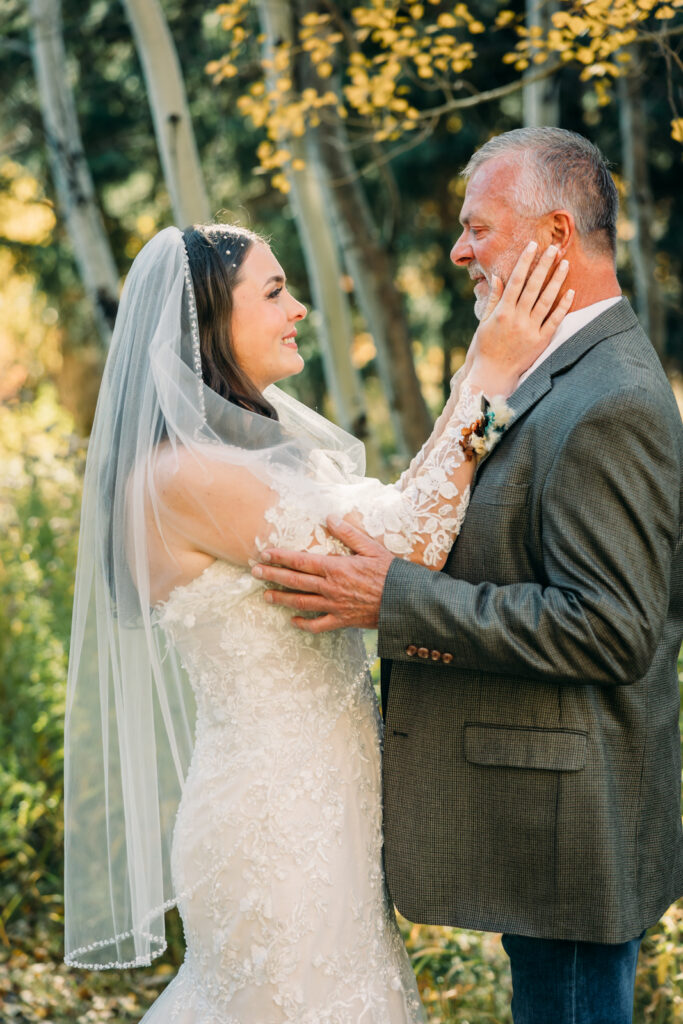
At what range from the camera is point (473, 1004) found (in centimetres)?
349

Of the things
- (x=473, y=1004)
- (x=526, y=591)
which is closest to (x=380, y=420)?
(x=473, y=1004)

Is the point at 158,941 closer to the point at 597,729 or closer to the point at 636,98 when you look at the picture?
the point at 597,729

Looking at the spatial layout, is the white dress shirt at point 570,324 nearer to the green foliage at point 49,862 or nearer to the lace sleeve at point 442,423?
the lace sleeve at point 442,423

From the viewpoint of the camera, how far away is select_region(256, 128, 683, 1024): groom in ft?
7.02

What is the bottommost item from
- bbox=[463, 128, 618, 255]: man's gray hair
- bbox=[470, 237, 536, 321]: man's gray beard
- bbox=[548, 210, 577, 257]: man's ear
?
bbox=[470, 237, 536, 321]: man's gray beard

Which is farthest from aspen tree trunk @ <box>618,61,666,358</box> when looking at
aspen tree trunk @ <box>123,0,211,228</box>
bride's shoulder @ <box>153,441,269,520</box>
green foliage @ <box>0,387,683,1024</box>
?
bride's shoulder @ <box>153,441,269,520</box>

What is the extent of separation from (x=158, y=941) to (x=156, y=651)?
80 cm

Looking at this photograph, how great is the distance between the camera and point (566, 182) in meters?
2.44

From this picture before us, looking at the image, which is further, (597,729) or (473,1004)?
(473,1004)

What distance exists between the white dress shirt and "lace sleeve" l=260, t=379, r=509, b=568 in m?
0.18

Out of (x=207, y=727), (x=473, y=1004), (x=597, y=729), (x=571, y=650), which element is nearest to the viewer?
(x=571, y=650)

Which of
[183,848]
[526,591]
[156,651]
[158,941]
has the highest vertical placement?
[526,591]

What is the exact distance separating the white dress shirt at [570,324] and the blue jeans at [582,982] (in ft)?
4.40

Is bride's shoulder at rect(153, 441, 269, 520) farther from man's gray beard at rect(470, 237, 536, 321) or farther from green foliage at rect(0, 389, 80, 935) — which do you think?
green foliage at rect(0, 389, 80, 935)
